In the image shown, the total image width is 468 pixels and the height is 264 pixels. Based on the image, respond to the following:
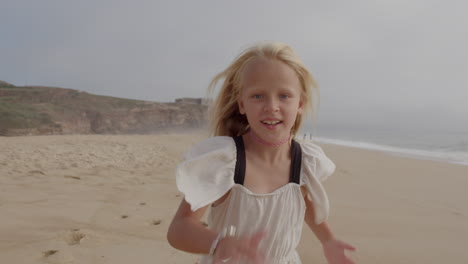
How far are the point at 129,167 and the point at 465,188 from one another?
617cm

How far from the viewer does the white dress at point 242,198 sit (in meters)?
1.21

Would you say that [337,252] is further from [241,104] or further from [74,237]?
[74,237]

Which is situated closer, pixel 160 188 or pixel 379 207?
pixel 379 207

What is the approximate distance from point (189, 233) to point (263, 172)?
0.43 metres

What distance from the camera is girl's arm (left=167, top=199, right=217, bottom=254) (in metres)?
1.06

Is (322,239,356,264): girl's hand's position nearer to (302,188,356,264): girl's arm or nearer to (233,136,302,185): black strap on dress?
(302,188,356,264): girl's arm

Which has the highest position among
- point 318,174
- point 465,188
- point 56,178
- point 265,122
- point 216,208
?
point 265,122

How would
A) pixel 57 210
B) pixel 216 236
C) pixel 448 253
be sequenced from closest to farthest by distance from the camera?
pixel 216 236, pixel 448 253, pixel 57 210

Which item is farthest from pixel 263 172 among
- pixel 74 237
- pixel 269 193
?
pixel 74 237

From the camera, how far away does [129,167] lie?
20.1 ft

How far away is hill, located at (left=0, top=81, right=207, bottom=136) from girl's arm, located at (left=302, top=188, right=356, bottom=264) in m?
16.2

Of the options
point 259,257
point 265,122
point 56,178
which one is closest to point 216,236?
point 259,257

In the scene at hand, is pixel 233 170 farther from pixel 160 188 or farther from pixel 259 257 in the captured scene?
pixel 160 188

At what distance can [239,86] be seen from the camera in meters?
1.44
